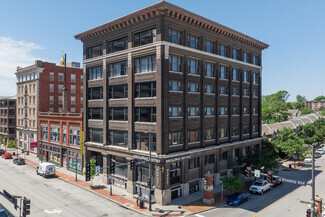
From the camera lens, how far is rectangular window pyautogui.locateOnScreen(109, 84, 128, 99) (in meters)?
36.9

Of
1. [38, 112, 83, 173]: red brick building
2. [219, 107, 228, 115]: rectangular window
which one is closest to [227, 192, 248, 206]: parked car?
[219, 107, 228, 115]: rectangular window

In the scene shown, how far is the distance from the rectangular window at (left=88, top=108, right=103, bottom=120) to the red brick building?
128 inches

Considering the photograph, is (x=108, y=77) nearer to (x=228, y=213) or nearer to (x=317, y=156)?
(x=228, y=213)

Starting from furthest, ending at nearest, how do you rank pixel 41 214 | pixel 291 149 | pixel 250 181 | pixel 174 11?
pixel 291 149
pixel 250 181
pixel 174 11
pixel 41 214

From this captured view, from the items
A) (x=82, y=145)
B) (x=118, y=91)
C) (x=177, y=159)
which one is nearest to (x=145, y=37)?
(x=118, y=91)

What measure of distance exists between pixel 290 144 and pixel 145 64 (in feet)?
122

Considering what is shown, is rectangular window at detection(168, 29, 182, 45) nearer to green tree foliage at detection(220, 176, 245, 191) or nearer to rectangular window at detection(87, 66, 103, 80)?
rectangular window at detection(87, 66, 103, 80)

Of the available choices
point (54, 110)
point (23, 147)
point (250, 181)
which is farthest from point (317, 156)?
point (23, 147)

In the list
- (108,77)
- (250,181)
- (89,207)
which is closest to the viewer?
(89,207)

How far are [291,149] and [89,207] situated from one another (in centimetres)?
4193

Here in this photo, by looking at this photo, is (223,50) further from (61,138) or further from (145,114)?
(61,138)

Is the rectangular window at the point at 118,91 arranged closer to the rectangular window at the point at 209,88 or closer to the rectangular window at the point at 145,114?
the rectangular window at the point at 145,114

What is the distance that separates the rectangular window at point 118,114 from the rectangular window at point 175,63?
9690 mm

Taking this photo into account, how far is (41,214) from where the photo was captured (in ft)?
89.0
